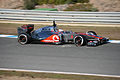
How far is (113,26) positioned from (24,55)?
8.88 meters

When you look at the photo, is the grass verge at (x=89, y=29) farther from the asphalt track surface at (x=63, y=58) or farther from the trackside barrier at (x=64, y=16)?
the asphalt track surface at (x=63, y=58)

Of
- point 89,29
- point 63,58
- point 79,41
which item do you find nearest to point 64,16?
point 89,29

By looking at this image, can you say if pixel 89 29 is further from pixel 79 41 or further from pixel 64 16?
pixel 79 41

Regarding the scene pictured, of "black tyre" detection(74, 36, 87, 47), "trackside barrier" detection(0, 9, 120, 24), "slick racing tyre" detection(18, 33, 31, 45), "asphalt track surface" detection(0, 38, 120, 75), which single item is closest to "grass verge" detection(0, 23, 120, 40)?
"trackside barrier" detection(0, 9, 120, 24)

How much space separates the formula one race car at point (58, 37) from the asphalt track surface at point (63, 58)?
283mm

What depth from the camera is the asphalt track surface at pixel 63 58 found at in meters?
9.45

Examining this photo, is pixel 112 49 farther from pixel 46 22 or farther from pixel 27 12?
pixel 27 12

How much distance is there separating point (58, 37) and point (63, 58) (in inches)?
94.3

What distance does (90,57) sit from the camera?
424 inches

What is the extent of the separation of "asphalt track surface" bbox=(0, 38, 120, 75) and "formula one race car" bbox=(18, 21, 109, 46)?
0.28 metres

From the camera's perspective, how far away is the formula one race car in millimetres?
12562

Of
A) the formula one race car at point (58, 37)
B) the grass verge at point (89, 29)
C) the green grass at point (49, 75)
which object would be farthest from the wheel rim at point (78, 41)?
the green grass at point (49, 75)

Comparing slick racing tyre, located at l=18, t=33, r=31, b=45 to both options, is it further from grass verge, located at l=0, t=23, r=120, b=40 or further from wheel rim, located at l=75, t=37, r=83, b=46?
grass verge, located at l=0, t=23, r=120, b=40

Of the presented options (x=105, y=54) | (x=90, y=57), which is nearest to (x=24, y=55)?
(x=90, y=57)
